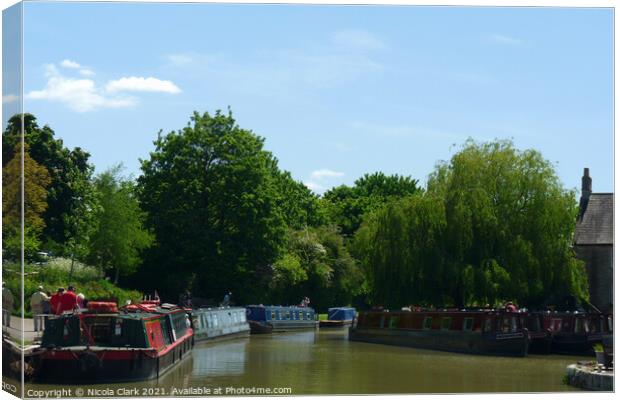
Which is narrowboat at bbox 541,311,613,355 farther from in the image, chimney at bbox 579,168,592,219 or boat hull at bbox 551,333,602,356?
chimney at bbox 579,168,592,219

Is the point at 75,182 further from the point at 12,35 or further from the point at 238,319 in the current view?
the point at 12,35

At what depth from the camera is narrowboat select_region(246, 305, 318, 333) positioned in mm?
50688

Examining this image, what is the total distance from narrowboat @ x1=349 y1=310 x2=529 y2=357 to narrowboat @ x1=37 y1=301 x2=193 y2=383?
14.2 metres

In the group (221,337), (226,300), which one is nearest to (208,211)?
(226,300)

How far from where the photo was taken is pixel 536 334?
3728 cm

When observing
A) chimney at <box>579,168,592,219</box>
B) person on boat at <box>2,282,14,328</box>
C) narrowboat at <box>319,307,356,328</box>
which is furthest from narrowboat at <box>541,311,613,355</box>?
Answer: person on boat at <box>2,282,14,328</box>

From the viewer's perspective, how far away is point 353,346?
41.2 meters

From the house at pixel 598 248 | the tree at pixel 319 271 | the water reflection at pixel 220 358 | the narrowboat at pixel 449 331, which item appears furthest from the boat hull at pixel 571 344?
the tree at pixel 319 271

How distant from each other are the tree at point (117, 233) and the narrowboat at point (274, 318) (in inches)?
242

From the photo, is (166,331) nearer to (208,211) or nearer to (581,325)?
(581,325)

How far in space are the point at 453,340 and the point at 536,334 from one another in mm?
3037

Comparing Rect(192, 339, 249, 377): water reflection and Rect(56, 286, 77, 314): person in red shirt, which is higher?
Rect(56, 286, 77, 314): person in red shirt

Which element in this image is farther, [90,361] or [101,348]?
[101,348]

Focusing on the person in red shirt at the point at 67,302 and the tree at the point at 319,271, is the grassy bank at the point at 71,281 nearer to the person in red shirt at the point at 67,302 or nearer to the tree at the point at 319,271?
the person in red shirt at the point at 67,302
